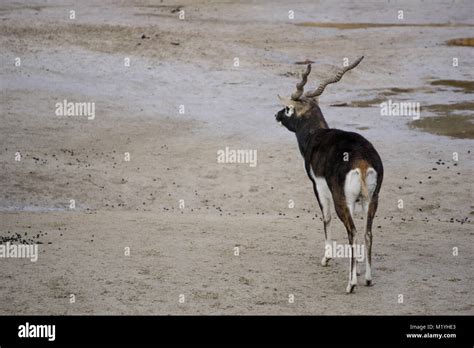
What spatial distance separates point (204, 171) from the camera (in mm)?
20078

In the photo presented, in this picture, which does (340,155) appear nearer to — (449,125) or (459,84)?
(449,125)

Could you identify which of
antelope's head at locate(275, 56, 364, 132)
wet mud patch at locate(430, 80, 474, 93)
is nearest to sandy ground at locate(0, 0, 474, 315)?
wet mud patch at locate(430, 80, 474, 93)

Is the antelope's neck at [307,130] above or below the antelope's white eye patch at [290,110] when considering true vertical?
below

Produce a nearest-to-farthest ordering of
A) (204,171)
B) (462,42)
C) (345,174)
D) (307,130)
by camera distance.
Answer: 1. (345,174)
2. (307,130)
3. (204,171)
4. (462,42)

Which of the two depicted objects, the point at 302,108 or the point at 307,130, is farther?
the point at 302,108


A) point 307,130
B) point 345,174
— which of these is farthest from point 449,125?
point 345,174

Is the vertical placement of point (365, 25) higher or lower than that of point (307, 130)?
higher

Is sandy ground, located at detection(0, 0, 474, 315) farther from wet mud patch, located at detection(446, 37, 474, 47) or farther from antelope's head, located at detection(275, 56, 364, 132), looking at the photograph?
antelope's head, located at detection(275, 56, 364, 132)

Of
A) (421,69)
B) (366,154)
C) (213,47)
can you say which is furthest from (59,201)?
(421,69)

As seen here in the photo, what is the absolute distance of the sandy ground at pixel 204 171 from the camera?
39.9 ft

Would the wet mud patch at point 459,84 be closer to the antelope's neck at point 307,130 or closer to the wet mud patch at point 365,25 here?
the wet mud patch at point 365,25

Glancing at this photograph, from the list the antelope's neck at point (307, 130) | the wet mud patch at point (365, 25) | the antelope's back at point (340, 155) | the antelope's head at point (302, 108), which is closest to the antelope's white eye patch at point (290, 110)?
the antelope's head at point (302, 108)

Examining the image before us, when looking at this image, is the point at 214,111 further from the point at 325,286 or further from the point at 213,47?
the point at 325,286

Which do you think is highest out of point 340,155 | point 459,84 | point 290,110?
point 459,84
